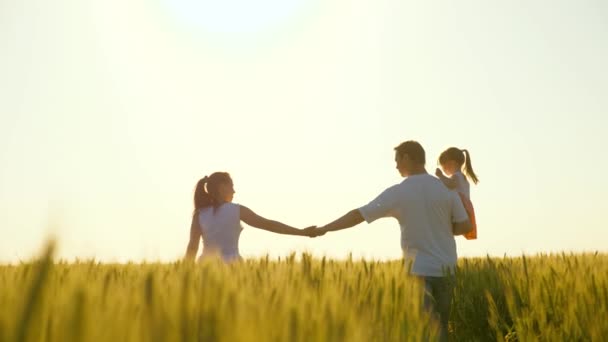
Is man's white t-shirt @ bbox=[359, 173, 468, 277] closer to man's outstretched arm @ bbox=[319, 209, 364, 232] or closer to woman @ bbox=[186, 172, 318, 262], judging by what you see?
man's outstretched arm @ bbox=[319, 209, 364, 232]

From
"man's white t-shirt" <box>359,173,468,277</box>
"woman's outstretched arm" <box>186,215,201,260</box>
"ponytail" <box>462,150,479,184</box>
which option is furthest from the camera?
"ponytail" <box>462,150,479,184</box>

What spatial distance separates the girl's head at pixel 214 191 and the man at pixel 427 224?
77.5 inches

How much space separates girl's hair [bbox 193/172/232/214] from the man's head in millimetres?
2238

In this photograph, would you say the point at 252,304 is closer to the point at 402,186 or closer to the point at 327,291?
the point at 327,291

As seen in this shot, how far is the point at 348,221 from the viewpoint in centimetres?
595

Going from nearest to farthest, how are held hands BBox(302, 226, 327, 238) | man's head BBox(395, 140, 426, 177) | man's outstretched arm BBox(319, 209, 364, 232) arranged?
man's head BBox(395, 140, 426, 177) → man's outstretched arm BBox(319, 209, 364, 232) → held hands BBox(302, 226, 327, 238)

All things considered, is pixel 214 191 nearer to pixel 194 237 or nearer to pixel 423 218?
pixel 194 237

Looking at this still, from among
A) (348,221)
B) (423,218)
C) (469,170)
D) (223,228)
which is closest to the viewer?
(423,218)

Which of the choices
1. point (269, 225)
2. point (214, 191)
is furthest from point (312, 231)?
point (214, 191)

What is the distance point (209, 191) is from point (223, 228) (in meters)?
0.53

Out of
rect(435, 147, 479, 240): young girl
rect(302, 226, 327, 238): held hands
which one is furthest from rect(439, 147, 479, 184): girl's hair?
rect(302, 226, 327, 238): held hands

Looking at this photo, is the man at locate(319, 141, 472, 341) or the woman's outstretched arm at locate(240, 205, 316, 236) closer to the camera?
the man at locate(319, 141, 472, 341)

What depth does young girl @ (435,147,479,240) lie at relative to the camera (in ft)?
23.1

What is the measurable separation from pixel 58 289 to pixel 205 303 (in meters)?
0.69
